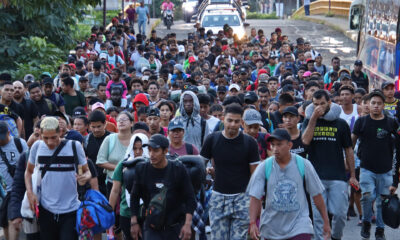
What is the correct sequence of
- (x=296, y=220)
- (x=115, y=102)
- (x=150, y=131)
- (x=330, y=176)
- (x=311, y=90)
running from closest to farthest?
(x=296, y=220) → (x=330, y=176) → (x=150, y=131) → (x=311, y=90) → (x=115, y=102)

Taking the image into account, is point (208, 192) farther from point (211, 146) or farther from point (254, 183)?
point (254, 183)

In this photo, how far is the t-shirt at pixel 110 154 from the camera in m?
8.78

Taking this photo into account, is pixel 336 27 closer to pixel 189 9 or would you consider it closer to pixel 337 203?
pixel 189 9

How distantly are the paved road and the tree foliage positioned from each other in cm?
1371

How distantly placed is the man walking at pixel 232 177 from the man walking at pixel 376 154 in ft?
7.46

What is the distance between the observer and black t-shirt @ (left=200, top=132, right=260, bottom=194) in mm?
7961

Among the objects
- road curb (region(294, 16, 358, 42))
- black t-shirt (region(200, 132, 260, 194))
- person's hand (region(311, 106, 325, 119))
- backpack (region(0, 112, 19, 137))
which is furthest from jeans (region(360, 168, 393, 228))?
road curb (region(294, 16, 358, 42))

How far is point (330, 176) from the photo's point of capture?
8594 mm

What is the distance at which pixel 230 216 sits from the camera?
8008 millimetres

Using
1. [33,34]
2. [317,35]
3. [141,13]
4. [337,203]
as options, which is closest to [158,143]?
[337,203]

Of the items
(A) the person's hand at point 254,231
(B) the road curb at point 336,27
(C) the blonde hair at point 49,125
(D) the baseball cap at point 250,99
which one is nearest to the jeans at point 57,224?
(C) the blonde hair at point 49,125

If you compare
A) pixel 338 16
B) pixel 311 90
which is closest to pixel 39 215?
pixel 311 90

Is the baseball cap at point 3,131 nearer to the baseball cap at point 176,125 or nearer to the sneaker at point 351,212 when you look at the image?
the baseball cap at point 176,125

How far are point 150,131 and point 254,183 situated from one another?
9.33ft
